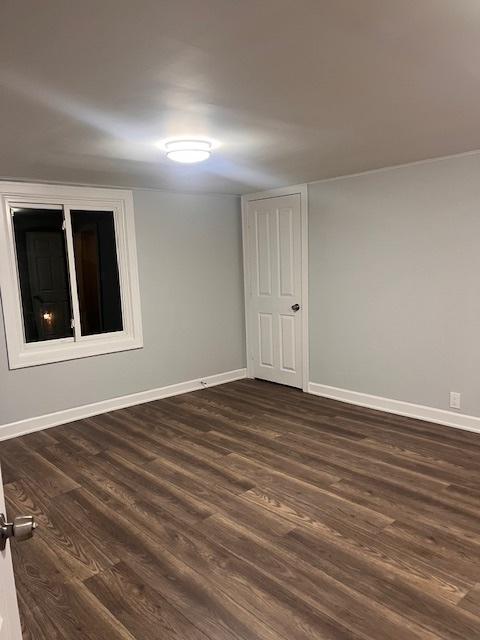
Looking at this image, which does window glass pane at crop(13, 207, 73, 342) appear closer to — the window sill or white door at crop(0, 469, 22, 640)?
the window sill

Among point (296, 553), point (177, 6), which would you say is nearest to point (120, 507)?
point (296, 553)

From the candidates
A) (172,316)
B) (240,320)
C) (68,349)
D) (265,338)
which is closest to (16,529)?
(68,349)

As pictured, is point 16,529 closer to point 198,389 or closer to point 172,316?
point 172,316

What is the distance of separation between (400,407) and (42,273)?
137 inches

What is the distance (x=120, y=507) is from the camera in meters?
2.76

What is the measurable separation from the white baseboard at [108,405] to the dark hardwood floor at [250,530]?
15 centimetres

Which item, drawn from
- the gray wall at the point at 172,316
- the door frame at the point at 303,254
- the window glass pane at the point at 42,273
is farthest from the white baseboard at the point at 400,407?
the window glass pane at the point at 42,273

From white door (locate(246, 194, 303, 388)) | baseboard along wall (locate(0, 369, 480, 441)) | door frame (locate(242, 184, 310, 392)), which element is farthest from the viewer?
white door (locate(246, 194, 303, 388))

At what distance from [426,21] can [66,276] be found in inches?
144

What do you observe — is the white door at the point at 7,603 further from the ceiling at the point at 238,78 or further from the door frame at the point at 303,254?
the door frame at the point at 303,254

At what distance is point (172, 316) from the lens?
491 centimetres

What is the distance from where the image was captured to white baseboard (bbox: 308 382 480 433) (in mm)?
3709

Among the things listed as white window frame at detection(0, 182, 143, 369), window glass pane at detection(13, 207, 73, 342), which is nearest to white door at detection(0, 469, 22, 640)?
white window frame at detection(0, 182, 143, 369)

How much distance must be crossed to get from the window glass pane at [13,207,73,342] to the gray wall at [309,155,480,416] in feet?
8.00
